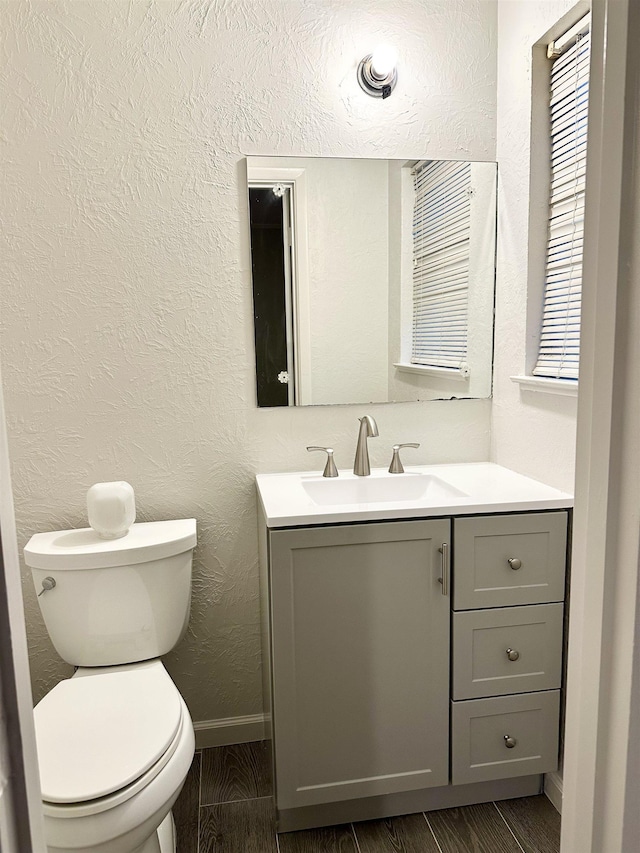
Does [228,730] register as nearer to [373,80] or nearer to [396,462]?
[396,462]

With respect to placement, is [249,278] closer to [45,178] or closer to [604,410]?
[45,178]

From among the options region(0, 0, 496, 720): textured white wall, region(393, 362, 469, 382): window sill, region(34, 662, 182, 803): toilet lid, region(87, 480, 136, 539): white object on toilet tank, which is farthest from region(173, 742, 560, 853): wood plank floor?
region(393, 362, 469, 382): window sill

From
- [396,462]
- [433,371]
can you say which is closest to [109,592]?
[396,462]

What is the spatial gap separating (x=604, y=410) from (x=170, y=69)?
1.73 meters

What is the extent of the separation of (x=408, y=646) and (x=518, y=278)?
114 cm

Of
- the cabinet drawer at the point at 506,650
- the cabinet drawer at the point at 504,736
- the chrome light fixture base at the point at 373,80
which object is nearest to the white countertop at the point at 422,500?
the cabinet drawer at the point at 506,650

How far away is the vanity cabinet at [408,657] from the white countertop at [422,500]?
0.03 metres

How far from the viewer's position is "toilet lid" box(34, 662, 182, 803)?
123 centimetres

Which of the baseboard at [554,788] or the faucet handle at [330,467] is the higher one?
the faucet handle at [330,467]

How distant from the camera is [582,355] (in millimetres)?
707

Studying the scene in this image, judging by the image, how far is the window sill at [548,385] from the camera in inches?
65.0

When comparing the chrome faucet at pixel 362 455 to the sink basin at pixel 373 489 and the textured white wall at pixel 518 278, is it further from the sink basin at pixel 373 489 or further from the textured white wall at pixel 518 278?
the textured white wall at pixel 518 278

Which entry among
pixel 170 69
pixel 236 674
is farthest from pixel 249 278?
pixel 236 674

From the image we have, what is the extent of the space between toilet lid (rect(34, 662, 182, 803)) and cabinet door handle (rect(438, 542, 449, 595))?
711 millimetres
